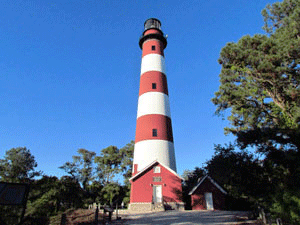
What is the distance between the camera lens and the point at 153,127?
902 inches

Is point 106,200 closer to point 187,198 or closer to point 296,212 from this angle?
point 187,198

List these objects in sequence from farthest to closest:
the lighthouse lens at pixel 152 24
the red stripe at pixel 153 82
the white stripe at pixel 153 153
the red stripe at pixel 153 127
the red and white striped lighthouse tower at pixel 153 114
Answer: the lighthouse lens at pixel 152 24
the red stripe at pixel 153 82
the red stripe at pixel 153 127
the red and white striped lighthouse tower at pixel 153 114
the white stripe at pixel 153 153

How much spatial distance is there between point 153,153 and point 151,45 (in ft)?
48.9

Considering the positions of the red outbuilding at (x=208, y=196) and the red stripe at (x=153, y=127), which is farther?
the red stripe at (x=153, y=127)

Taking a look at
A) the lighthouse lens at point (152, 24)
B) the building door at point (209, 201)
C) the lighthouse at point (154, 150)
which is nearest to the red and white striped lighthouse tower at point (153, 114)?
the lighthouse at point (154, 150)

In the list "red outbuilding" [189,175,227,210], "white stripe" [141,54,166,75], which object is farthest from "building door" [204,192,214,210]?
"white stripe" [141,54,166,75]

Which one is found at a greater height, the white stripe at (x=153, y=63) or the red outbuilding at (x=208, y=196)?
the white stripe at (x=153, y=63)

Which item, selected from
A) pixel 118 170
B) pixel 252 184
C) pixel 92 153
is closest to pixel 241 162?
pixel 252 184

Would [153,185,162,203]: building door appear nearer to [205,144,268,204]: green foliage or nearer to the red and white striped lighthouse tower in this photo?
the red and white striped lighthouse tower

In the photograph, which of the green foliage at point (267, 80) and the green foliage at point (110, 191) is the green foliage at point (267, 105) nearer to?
the green foliage at point (267, 80)

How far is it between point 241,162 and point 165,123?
424 inches

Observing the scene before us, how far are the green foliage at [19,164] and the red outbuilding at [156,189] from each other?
16.4 m

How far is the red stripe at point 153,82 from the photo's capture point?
83.0 ft

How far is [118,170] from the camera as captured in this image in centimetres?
3262
